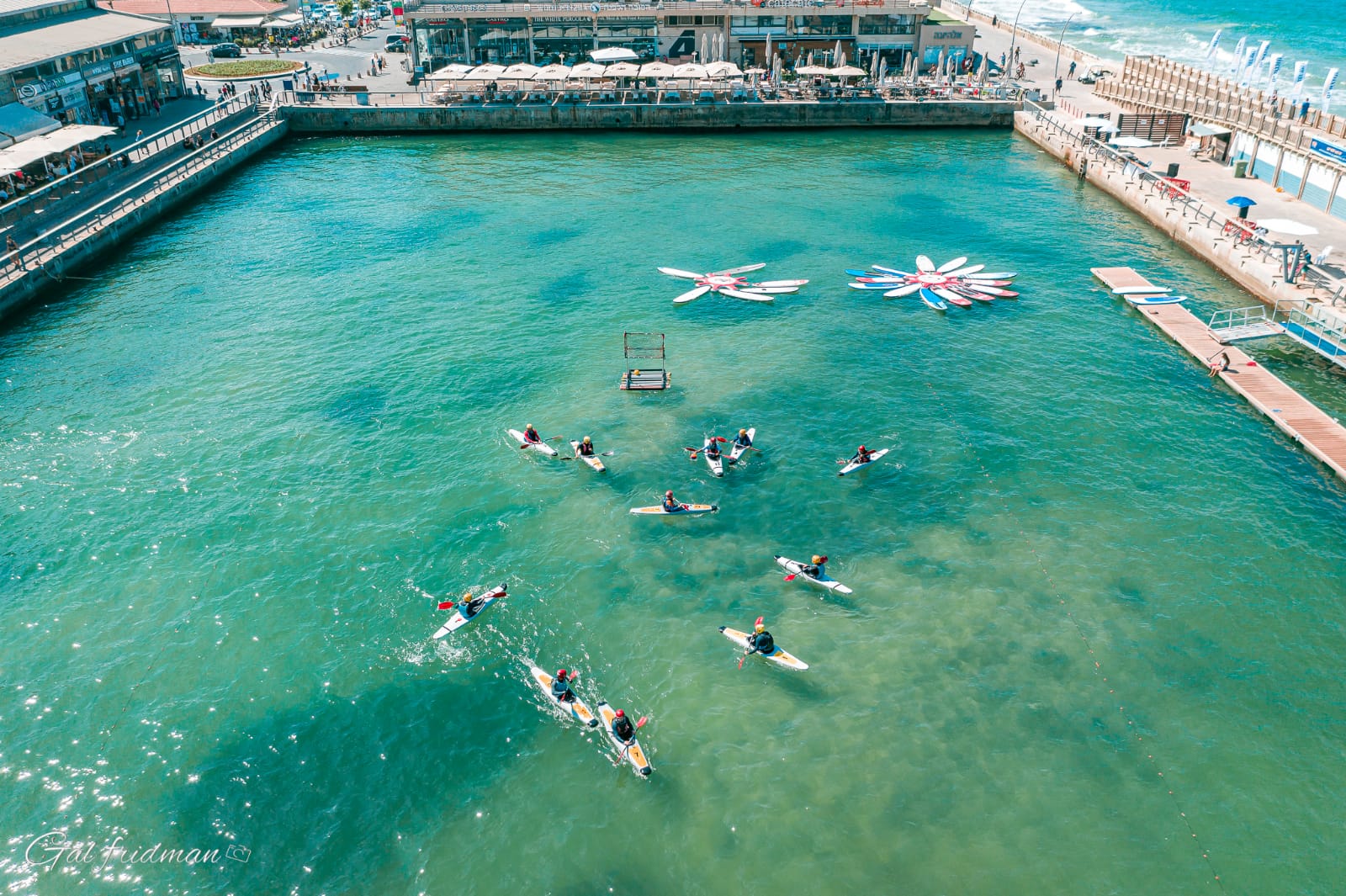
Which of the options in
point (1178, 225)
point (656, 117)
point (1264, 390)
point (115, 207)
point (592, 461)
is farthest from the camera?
point (656, 117)

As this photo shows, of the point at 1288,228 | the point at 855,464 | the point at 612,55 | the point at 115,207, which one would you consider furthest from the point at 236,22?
the point at 1288,228

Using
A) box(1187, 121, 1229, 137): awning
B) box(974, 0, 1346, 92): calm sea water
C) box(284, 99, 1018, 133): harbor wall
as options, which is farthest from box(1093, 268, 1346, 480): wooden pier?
box(974, 0, 1346, 92): calm sea water

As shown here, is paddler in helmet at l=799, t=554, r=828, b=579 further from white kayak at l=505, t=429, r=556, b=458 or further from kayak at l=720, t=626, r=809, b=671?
white kayak at l=505, t=429, r=556, b=458

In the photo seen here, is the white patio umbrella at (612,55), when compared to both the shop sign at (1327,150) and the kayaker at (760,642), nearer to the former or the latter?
the shop sign at (1327,150)

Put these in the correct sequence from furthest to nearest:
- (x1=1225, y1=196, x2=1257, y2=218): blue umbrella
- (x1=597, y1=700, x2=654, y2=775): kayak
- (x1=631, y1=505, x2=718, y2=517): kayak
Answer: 1. (x1=1225, y1=196, x2=1257, y2=218): blue umbrella
2. (x1=631, y1=505, x2=718, y2=517): kayak
3. (x1=597, y1=700, x2=654, y2=775): kayak

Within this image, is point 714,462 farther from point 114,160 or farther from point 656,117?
point 656,117

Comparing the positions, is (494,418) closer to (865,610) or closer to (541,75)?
(865,610)
